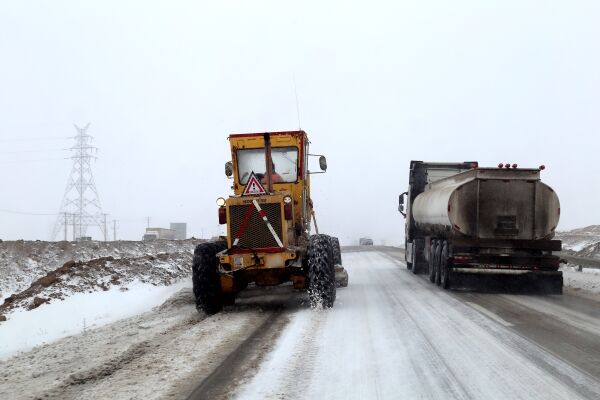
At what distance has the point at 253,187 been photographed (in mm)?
10938

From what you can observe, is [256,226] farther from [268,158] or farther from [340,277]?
[340,277]

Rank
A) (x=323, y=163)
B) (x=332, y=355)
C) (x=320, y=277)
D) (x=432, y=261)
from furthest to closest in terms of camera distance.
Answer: (x=432, y=261)
(x=323, y=163)
(x=320, y=277)
(x=332, y=355)

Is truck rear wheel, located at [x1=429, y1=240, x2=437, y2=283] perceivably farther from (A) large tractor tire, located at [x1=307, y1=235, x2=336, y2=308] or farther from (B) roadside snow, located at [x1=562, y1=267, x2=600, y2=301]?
(A) large tractor tire, located at [x1=307, y1=235, x2=336, y2=308]

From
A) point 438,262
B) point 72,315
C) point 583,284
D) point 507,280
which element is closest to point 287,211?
point 72,315

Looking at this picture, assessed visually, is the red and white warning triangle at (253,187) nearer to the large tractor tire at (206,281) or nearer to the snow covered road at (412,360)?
the large tractor tire at (206,281)

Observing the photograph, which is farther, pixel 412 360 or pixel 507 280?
pixel 507 280

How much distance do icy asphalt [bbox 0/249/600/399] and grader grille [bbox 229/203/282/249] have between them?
1.32 m

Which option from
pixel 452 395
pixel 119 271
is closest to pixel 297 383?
pixel 452 395

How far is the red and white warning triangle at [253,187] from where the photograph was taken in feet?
35.8

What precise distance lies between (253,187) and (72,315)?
4.62 meters

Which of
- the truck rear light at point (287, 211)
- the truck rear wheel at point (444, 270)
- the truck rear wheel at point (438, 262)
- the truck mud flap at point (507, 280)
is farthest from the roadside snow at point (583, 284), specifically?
the truck rear light at point (287, 211)

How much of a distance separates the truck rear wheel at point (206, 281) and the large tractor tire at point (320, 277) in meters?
1.81

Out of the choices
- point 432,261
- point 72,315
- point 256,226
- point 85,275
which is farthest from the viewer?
Answer: point 432,261

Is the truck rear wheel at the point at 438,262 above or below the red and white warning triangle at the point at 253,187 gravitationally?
below
